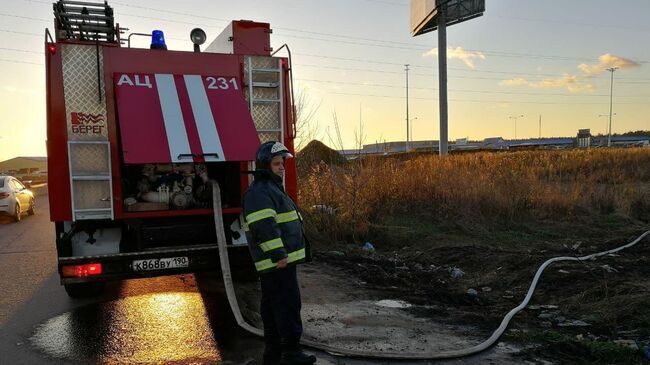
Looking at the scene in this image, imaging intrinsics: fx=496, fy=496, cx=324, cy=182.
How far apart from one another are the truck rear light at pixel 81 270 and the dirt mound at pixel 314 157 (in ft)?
22.7

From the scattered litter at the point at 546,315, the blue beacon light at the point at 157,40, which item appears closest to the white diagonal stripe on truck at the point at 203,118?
the blue beacon light at the point at 157,40

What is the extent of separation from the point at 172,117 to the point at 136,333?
2184 millimetres

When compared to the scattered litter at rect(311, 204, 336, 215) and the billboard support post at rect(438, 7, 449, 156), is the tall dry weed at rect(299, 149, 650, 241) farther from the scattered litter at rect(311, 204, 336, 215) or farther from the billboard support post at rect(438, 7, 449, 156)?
the billboard support post at rect(438, 7, 449, 156)

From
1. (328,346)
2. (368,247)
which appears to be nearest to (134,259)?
(328,346)

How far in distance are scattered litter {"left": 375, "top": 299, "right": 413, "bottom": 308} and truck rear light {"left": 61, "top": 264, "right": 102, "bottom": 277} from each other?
3.08 metres

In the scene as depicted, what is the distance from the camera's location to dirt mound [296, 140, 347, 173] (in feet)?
37.7

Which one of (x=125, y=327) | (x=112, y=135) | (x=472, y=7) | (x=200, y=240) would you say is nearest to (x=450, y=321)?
(x=200, y=240)

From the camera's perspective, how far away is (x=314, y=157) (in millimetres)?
12242

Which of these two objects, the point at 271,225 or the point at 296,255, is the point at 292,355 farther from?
the point at 271,225

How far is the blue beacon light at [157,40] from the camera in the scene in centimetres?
564

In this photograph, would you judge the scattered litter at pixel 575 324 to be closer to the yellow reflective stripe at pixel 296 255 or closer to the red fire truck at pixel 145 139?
the yellow reflective stripe at pixel 296 255

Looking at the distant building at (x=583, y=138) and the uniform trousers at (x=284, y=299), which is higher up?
the distant building at (x=583, y=138)

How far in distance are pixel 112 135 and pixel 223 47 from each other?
74.8 inches

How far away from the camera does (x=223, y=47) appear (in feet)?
20.4
